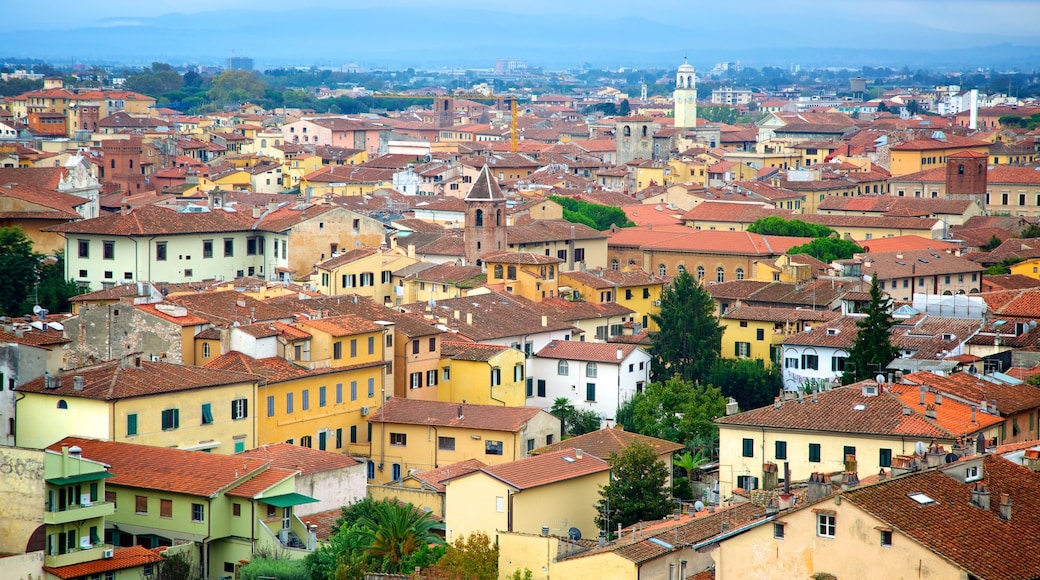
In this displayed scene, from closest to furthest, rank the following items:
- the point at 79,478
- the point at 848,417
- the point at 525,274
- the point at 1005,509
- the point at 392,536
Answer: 1. the point at 1005,509
2. the point at 392,536
3. the point at 79,478
4. the point at 848,417
5. the point at 525,274

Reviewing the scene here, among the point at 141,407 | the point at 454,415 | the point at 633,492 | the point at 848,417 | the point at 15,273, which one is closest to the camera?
the point at 633,492

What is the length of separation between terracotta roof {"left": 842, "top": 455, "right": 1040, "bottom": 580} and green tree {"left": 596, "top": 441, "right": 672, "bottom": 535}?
7685 mm

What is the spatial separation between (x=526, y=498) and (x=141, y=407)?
7811mm

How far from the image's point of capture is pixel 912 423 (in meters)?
30.7

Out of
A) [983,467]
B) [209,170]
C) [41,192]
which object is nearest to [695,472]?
[983,467]

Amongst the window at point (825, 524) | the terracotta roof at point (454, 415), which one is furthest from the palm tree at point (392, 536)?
the window at point (825, 524)

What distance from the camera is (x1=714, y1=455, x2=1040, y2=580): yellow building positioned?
797 inches

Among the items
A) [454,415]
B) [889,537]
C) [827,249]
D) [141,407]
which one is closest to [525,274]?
[454,415]

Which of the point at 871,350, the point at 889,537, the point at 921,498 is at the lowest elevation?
the point at 871,350

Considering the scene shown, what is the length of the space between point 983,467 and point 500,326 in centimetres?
2218

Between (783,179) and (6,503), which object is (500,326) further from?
(783,179)

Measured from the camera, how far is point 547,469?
98.6 ft

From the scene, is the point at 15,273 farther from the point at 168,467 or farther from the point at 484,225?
the point at 168,467

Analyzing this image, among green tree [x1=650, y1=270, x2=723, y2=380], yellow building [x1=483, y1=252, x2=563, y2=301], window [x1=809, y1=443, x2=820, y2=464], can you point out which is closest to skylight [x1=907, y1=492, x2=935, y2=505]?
window [x1=809, y1=443, x2=820, y2=464]
